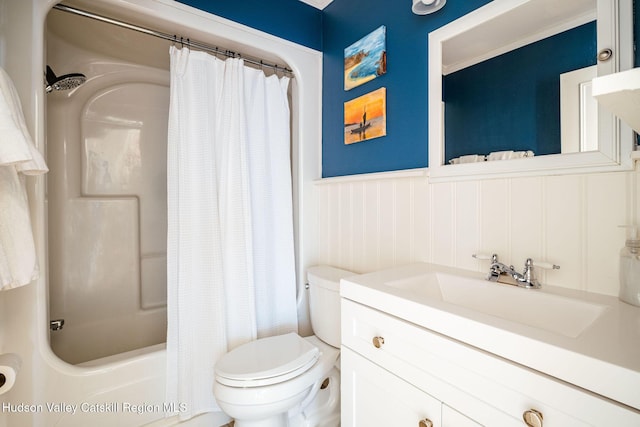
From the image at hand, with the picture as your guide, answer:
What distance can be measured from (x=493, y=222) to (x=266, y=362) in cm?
105

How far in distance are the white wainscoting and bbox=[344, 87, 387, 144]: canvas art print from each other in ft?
0.81

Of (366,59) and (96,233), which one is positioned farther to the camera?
(96,233)

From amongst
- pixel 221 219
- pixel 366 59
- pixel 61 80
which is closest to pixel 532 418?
pixel 221 219

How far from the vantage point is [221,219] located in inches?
55.8

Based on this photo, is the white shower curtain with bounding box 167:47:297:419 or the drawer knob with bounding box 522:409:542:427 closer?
the drawer knob with bounding box 522:409:542:427

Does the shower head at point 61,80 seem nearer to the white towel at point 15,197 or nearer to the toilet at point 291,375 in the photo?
the white towel at point 15,197

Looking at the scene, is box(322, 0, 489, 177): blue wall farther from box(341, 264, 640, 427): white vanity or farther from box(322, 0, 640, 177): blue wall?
box(341, 264, 640, 427): white vanity

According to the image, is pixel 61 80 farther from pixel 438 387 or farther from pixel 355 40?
Result: pixel 438 387

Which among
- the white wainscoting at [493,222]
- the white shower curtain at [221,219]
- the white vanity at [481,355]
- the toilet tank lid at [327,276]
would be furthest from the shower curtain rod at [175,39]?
the white vanity at [481,355]

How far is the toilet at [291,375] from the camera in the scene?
3.41ft

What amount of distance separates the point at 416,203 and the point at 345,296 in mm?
574

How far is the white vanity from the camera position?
0.47m

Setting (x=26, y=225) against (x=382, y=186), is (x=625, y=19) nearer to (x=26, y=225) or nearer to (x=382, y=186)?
(x=382, y=186)

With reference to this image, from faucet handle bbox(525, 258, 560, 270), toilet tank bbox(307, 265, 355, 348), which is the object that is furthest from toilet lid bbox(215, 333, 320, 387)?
faucet handle bbox(525, 258, 560, 270)
